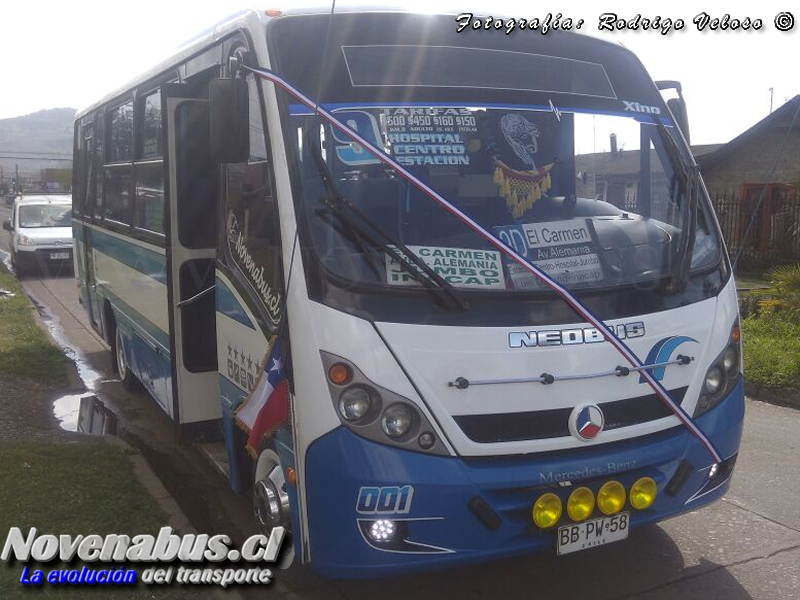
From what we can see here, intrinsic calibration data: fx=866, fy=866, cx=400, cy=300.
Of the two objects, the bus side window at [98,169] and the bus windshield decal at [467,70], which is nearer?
the bus windshield decal at [467,70]

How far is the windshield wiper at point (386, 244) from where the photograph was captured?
352 centimetres

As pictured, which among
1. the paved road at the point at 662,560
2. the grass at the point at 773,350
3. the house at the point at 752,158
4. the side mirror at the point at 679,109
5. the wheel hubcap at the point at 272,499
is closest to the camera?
the wheel hubcap at the point at 272,499

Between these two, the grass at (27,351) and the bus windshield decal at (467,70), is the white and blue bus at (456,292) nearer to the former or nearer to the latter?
the bus windshield decal at (467,70)

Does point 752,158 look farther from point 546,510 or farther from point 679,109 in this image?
point 546,510

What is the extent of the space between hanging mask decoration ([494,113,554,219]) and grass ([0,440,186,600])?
243 cm

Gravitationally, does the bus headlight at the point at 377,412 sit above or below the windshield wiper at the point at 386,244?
below

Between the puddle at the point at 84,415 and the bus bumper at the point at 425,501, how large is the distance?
4266mm

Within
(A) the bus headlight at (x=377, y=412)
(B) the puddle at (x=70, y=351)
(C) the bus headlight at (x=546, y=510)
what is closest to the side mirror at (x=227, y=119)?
(A) the bus headlight at (x=377, y=412)

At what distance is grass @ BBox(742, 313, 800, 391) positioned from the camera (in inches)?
316

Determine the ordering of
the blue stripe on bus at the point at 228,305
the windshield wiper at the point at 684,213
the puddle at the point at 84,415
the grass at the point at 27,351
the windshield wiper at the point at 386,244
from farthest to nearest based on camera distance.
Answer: the grass at the point at 27,351 → the puddle at the point at 84,415 → the blue stripe on bus at the point at 228,305 → the windshield wiper at the point at 684,213 → the windshield wiper at the point at 386,244

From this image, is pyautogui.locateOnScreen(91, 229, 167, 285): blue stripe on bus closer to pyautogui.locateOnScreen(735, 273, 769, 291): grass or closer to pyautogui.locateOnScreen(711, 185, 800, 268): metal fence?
pyautogui.locateOnScreen(735, 273, 769, 291): grass

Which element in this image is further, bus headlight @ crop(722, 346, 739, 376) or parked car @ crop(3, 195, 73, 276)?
parked car @ crop(3, 195, 73, 276)

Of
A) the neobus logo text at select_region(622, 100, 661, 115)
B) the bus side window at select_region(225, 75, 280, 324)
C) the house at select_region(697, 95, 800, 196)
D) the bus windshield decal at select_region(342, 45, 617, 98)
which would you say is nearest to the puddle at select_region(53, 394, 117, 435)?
the bus side window at select_region(225, 75, 280, 324)

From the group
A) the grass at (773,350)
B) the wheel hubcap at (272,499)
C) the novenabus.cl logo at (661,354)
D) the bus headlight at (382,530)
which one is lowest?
the grass at (773,350)
